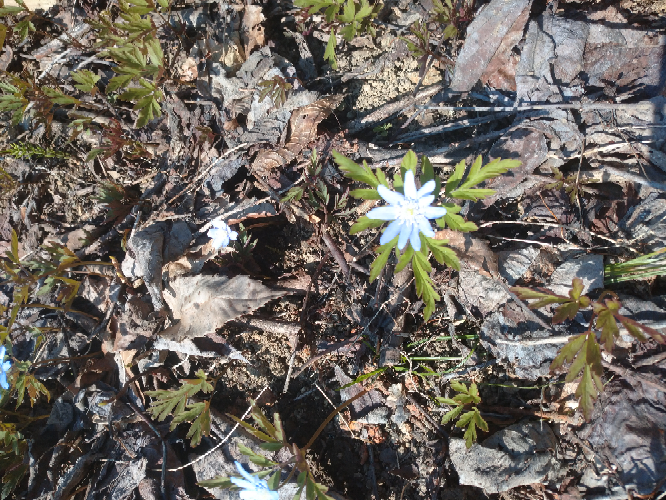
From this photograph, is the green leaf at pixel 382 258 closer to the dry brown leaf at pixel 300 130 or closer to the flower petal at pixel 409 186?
the flower petal at pixel 409 186

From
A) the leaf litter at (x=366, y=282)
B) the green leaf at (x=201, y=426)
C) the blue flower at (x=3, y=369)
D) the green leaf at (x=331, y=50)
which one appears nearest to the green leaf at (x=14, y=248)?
the leaf litter at (x=366, y=282)

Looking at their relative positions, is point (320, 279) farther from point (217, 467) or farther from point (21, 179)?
point (21, 179)

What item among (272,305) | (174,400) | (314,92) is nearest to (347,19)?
(314,92)

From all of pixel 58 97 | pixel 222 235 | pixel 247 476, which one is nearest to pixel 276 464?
pixel 247 476

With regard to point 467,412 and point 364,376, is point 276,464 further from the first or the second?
point 467,412

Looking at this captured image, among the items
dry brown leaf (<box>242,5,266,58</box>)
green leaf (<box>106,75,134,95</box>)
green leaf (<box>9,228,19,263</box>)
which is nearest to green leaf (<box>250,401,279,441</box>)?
green leaf (<box>9,228,19,263</box>)

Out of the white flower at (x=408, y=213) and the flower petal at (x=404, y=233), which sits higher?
the white flower at (x=408, y=213)
